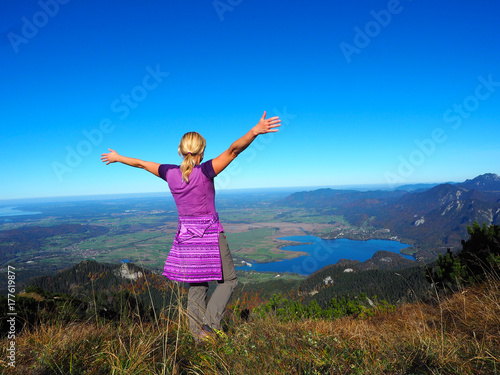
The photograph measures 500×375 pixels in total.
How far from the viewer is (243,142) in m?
2.82

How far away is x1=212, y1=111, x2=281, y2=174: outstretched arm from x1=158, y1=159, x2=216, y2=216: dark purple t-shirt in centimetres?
12

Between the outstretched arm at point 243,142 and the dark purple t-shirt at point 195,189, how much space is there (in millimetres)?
116

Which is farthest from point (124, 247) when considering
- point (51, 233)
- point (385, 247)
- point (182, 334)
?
point (385, 247)

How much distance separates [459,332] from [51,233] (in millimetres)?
215872

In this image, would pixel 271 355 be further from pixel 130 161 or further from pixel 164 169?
pixel 130 161

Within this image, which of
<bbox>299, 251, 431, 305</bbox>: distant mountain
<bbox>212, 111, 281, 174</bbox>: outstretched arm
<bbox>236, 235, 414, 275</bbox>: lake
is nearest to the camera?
<bbox>212, 111, 281, 174</bbox>: outstretched arm

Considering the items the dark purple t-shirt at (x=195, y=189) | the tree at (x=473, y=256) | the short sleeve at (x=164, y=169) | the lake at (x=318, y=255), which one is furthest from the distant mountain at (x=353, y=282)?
the short sleeve at (x=164, y=169)

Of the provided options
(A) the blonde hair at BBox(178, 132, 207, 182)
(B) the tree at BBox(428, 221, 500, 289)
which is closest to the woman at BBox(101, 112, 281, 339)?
(A) the blonde hair at BBox(178, 132, 207, 182)

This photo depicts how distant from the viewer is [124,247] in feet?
429

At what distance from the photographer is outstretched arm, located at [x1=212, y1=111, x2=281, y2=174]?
9.32ft

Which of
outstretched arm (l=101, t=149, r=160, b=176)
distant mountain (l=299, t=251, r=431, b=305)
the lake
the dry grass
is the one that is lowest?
the lake

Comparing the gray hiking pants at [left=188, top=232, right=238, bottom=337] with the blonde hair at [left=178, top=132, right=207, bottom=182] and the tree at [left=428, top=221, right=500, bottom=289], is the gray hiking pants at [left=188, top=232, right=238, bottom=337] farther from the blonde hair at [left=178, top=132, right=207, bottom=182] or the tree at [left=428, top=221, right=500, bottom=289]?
the tree at [left=428, top=221, right=500, bottom=289]

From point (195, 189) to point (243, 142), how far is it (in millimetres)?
866

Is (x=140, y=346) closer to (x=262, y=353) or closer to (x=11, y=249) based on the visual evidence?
(x=262, y=353)
